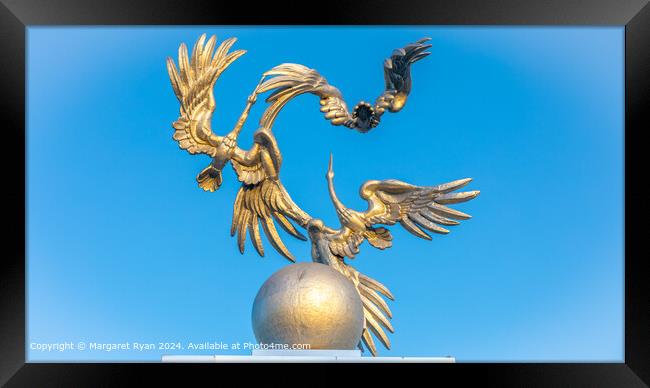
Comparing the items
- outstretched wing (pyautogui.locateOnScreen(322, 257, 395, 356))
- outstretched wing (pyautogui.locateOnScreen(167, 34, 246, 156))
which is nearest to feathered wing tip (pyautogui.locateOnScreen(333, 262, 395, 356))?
outstretched wing (pyautogui.locateOnScreen(322, 257, 395, 356))

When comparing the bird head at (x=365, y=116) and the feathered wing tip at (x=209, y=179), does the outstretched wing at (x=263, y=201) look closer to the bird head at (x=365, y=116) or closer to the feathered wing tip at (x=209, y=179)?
the feathered wing tip at (x=209, y=179)

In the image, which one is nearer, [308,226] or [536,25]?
[536,25]

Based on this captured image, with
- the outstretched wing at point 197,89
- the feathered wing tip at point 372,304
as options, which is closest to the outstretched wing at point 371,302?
the feathered wing tip at point 372,304

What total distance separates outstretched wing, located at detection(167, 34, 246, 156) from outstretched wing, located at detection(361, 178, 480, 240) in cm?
312

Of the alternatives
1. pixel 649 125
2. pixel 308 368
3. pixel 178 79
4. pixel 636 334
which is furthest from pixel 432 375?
pixel 178 79

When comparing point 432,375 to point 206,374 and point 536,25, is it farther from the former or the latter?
point 536,25

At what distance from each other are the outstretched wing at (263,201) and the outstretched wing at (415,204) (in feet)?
4.35

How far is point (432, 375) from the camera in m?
22.4

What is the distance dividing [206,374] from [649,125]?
8.23m

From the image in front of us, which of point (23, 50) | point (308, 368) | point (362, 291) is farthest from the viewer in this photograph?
point (362, 291)

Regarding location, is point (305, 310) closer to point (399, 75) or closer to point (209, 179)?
point (209, 179)

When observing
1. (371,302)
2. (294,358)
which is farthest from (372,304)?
(294,358)

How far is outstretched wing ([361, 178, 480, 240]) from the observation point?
2591cm

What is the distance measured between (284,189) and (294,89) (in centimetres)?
188
